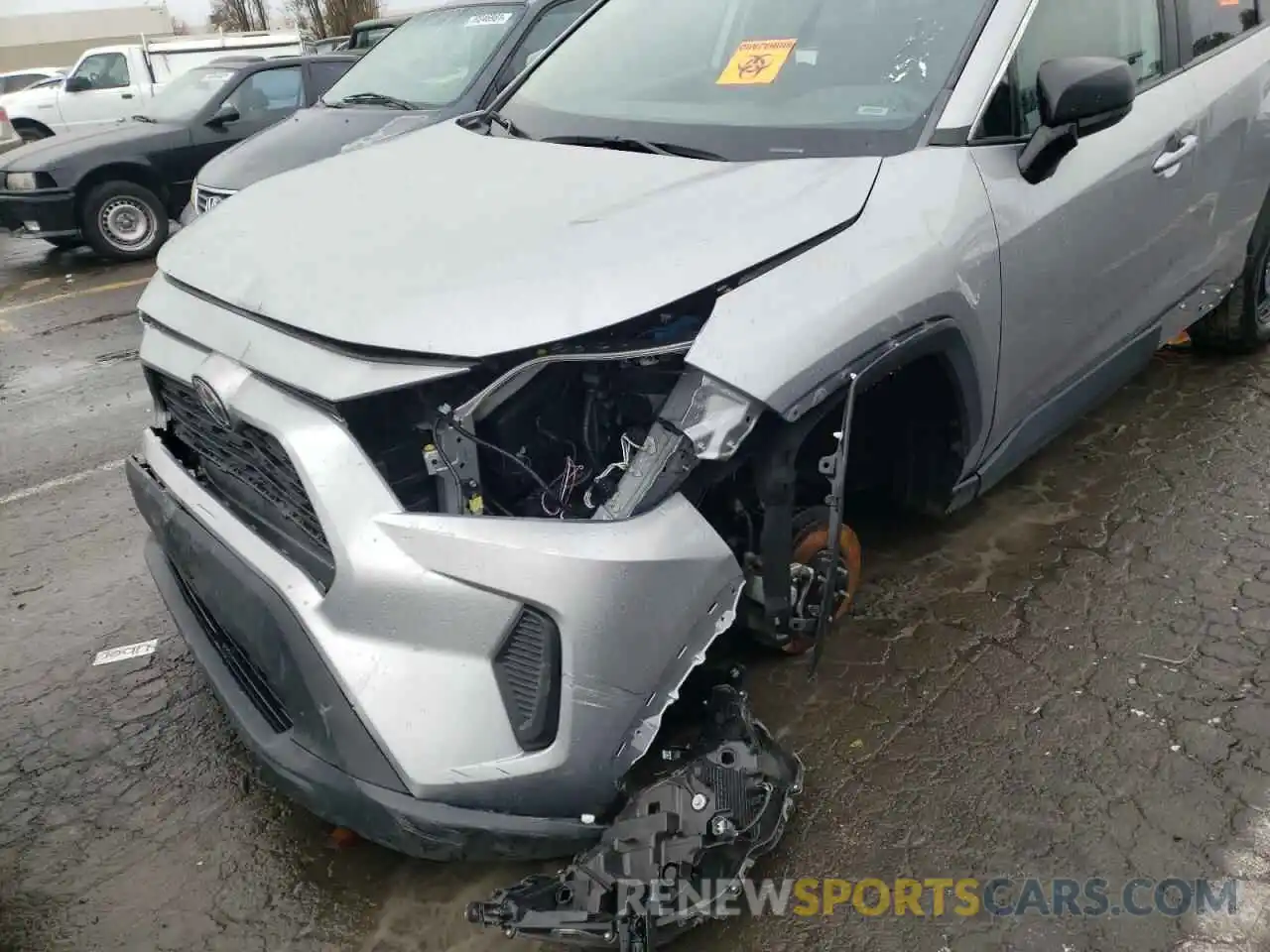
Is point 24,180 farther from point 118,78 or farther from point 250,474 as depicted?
point 250,474

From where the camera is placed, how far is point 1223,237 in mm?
3619

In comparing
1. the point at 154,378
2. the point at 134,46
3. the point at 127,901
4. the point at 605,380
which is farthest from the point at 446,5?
the point at 134,46

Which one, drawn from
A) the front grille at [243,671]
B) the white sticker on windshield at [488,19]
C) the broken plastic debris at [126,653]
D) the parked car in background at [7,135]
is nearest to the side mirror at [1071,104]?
the front grille at [243,671]

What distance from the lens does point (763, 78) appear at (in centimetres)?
281

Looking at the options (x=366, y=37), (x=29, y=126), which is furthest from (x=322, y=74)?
(x=29, y=126)

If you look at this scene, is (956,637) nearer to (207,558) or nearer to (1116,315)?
(1116,315)

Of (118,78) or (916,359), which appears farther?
(118,78)

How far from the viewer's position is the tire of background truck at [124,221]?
8672 mm

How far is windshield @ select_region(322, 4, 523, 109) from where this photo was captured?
21.5ft

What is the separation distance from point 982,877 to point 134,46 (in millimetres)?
16605

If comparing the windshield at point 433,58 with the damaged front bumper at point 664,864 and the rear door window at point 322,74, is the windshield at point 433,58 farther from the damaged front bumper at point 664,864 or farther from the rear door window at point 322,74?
the damaged front bumper at point 664,864

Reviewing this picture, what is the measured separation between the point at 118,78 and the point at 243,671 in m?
15.6

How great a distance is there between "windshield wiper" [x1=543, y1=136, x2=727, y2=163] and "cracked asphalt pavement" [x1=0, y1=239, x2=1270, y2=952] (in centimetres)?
140

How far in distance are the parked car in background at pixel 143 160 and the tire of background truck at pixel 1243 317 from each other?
24.9ft
